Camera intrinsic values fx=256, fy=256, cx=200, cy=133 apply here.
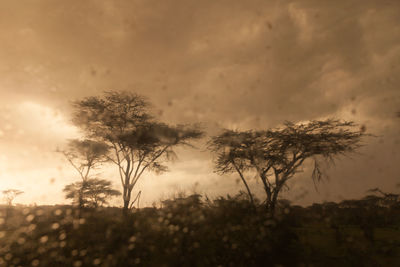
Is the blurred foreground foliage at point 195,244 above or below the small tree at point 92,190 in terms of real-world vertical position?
below

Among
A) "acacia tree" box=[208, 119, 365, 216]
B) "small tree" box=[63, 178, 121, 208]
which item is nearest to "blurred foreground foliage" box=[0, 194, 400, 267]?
"acacia tree" box=[208, 119, 365, 216]

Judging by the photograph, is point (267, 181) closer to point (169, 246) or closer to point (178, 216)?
point (178, 216)

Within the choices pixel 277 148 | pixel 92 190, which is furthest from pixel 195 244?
pixel 92 190

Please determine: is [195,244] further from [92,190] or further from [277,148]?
[92,190]

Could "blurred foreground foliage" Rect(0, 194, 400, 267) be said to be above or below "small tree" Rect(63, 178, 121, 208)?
below

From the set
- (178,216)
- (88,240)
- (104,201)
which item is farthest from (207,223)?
(104,201)

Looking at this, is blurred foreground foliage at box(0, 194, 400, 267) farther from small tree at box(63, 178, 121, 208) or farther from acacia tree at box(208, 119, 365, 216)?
small tree at box(63, 178, 121, 208)

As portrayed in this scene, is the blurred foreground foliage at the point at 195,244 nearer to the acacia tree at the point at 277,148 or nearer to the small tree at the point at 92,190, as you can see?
the acacia tree at the point at 277,148

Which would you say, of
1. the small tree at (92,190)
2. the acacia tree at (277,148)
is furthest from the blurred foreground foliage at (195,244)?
the small tree at (92,190)

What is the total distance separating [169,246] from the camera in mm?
7254

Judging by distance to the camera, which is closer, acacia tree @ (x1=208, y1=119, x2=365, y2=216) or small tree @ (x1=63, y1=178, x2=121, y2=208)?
acacia tree @ (x1=208, y1=119, x2=365, y2=216)

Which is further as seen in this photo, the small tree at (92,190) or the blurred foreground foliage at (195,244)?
the small tree at (92,190)

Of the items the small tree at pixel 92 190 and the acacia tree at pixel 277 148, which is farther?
the small tree at pixel 92 190

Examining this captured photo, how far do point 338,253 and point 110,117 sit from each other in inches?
558
